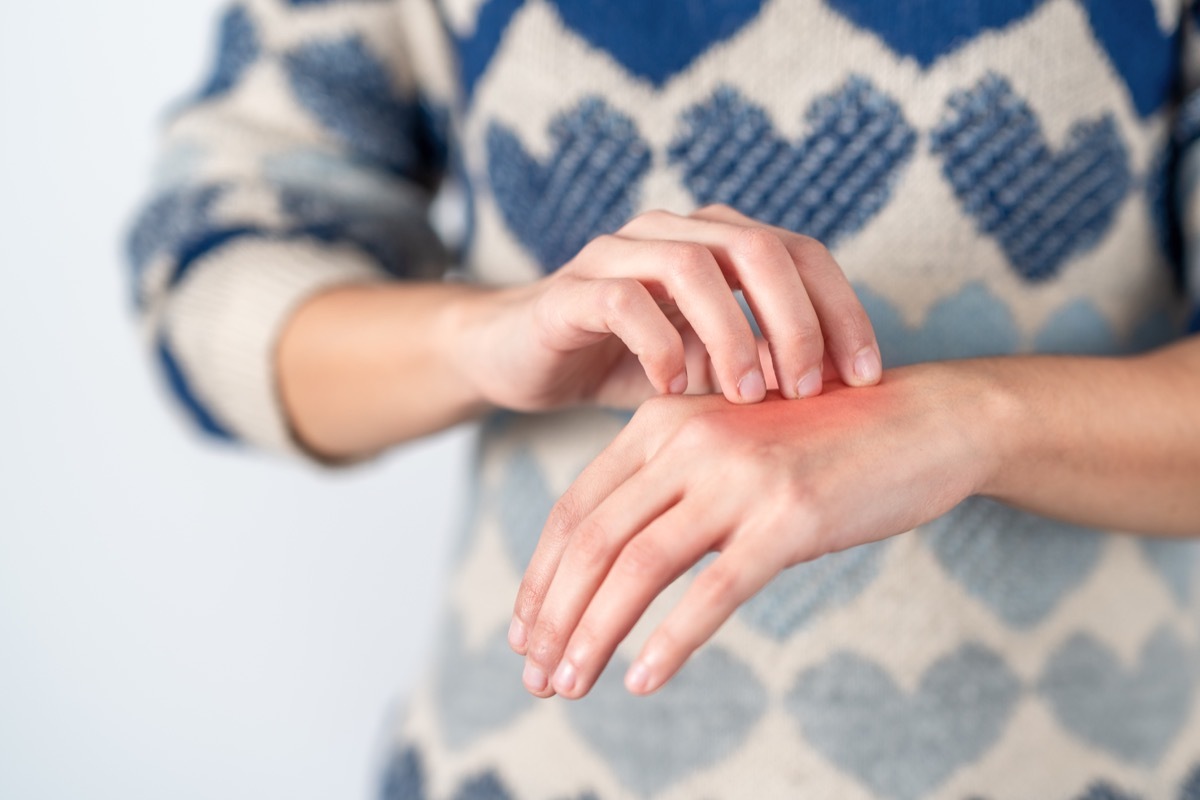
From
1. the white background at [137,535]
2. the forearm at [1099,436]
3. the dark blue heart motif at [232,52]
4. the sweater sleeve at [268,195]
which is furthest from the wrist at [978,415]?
the white background at [137,535]

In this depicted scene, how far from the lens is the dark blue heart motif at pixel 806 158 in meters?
0.51

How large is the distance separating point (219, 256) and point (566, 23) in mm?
250

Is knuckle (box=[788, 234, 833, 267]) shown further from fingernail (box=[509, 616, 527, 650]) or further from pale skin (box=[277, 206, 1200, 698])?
fingernail (box=[509, 616, 527, 650])

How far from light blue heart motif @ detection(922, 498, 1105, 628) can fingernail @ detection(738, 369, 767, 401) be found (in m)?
0.18

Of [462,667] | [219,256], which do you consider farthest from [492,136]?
[462,667]

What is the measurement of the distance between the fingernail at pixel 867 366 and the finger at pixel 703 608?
95 mm

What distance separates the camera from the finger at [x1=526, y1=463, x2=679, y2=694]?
35 cm

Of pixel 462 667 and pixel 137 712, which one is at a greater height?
pixel 462 667

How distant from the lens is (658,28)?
53 cm

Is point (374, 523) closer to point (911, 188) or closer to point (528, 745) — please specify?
point (528, 745)

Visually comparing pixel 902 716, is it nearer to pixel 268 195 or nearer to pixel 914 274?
pixel 914 274

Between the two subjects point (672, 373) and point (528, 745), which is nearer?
point (672, 373)

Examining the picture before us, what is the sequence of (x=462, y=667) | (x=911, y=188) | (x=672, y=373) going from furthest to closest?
(x=462, y=667), (x=911, y=188), (x=672, y=373)

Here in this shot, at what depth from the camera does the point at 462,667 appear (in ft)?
2.05
